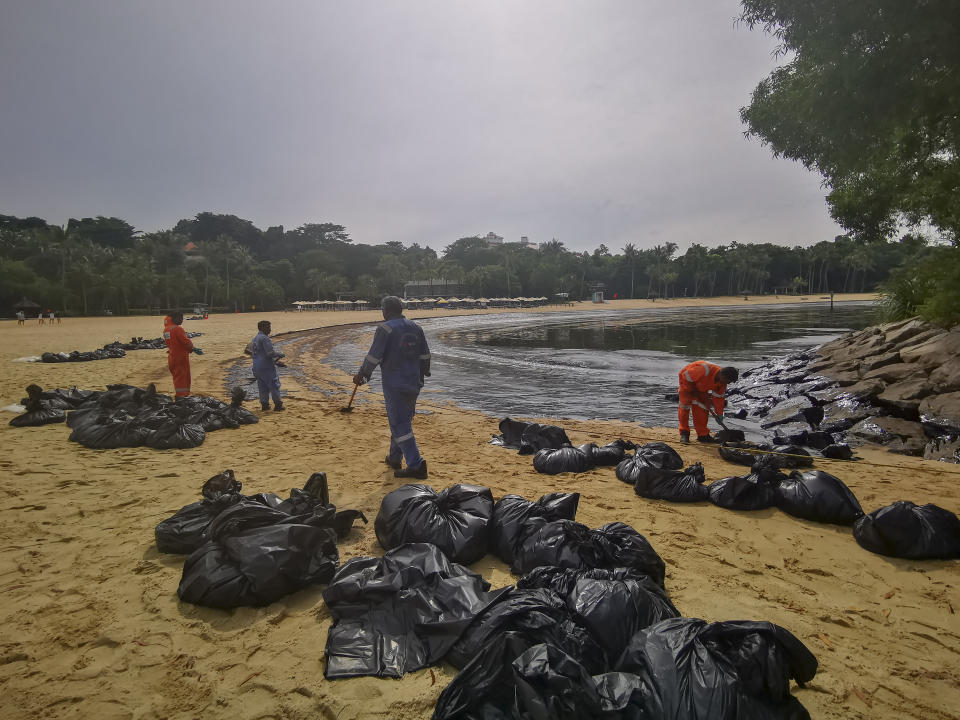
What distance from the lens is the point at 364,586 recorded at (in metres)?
2.64

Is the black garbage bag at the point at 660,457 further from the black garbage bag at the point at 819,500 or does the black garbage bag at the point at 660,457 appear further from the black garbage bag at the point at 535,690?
the black garbage bag at the point at 535,690

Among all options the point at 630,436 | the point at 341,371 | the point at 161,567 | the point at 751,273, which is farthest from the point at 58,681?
the point at 751,273

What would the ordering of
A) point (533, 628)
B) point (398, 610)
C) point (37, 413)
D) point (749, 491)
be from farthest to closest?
point (37, 413) < point (749, 491) < point (398, 610) < point (533, 628)

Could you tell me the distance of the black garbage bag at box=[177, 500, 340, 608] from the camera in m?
2.78

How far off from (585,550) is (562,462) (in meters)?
2.49

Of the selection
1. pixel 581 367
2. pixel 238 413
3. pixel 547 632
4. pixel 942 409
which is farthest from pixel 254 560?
pixel 581 367

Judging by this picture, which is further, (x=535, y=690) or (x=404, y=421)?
(x=404, y=421)

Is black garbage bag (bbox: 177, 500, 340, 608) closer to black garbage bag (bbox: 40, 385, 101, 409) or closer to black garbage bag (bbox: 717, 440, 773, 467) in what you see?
black garbage bag (bbox: 717, 440, 773, 467)

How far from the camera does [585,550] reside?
9.64 feet

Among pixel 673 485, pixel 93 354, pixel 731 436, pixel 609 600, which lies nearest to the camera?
pixel 609 600

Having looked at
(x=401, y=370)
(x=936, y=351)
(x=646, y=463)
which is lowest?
(x=646, y=463)

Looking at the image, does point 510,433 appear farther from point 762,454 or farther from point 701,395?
point 762,454

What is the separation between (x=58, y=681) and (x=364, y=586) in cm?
144

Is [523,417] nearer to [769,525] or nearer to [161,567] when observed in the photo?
[769,525]
